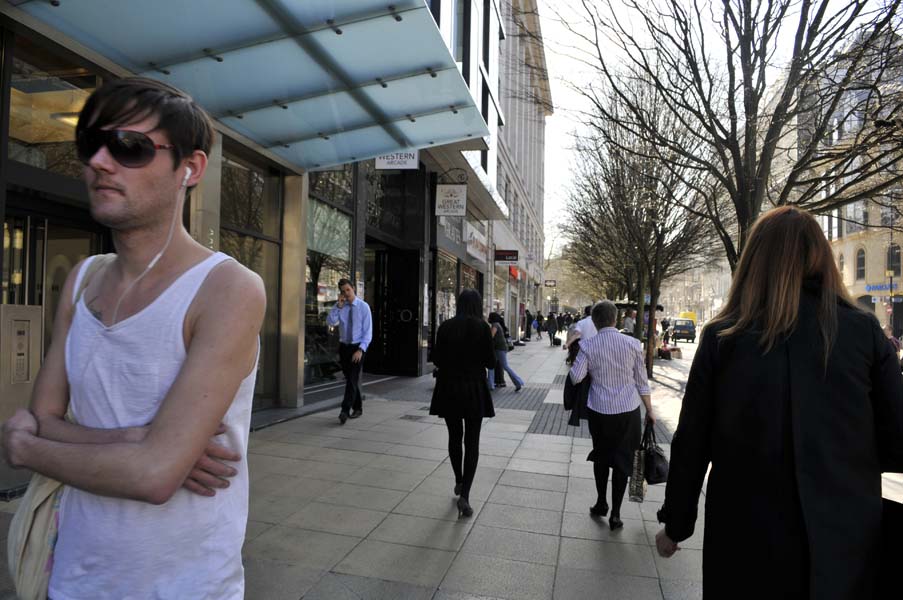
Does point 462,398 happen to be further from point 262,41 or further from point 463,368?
point 262,41

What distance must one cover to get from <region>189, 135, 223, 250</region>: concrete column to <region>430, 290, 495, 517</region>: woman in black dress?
3.20 meters

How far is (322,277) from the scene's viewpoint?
10.6 m

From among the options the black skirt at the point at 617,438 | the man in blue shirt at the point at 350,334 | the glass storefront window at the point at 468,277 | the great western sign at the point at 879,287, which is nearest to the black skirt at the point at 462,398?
the black skirt at the point at 617,438

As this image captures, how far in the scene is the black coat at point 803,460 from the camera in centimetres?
168

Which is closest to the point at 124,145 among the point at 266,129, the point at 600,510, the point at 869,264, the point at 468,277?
the point at 600,510

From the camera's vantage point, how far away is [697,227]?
715 inches

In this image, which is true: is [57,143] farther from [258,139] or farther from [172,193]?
[172,193]

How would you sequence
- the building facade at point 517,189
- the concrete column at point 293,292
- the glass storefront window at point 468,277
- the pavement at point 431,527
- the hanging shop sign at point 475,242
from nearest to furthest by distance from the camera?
the pavement at point 431,527, the concrete column at point 293,292, the hanging shop sign at point 475,242, the glass storefront window at point 468,277, the building facade at point 517,189

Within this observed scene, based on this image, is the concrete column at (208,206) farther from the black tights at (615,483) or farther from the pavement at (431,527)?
the black tights at (615,483)

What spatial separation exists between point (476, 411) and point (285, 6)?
397 cm

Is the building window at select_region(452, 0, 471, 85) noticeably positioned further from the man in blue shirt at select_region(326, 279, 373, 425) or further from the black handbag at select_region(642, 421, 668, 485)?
Answer: the black handbag at select_region(642, 421, 668, 485)

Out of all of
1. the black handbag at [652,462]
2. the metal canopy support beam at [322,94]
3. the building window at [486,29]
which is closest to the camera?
the black handbag at [652,462]

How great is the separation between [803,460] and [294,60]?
5942 millimetres

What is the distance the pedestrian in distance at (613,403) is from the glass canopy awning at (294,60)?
3597 millimetres
